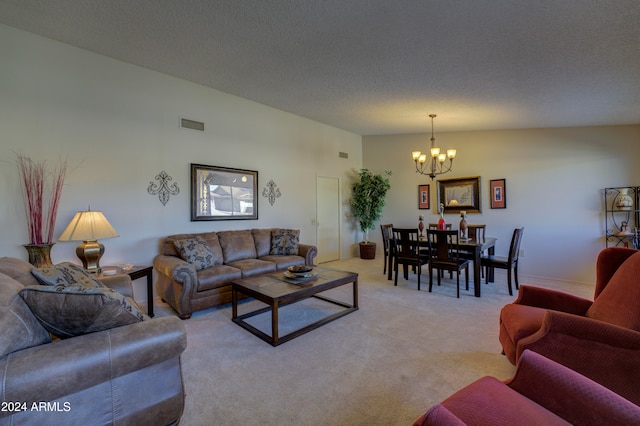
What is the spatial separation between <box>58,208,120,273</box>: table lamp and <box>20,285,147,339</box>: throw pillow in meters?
1.88

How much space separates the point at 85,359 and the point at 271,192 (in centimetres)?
416

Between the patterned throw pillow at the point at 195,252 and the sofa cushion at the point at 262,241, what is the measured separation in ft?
3.12

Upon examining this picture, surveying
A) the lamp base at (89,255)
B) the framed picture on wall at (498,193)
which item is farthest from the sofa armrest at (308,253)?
the framed picture on wall at (498,193)

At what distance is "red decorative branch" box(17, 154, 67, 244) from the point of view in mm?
2982

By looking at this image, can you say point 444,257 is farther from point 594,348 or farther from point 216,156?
point 216,156

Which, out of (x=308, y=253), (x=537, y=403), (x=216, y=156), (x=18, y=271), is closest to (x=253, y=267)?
(x=308, y=253)

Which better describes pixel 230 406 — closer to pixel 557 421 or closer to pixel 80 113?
pixel 557 421

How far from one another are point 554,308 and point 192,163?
4497mm

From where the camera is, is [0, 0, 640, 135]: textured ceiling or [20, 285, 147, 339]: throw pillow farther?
[0, 0, 640, 135]: textured ceiling

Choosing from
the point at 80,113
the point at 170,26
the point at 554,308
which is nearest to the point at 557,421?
the point at 554,308

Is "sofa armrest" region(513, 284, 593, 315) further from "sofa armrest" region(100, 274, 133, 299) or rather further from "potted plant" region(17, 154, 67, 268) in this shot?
"potted plant" region(17, 154, 67, 268)

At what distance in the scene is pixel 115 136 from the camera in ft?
11.6

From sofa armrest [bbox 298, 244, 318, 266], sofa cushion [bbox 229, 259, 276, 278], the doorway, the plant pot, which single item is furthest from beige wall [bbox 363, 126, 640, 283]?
sofa cushion [bbox 229, 259, 276, 278]

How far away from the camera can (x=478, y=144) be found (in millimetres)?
5621
